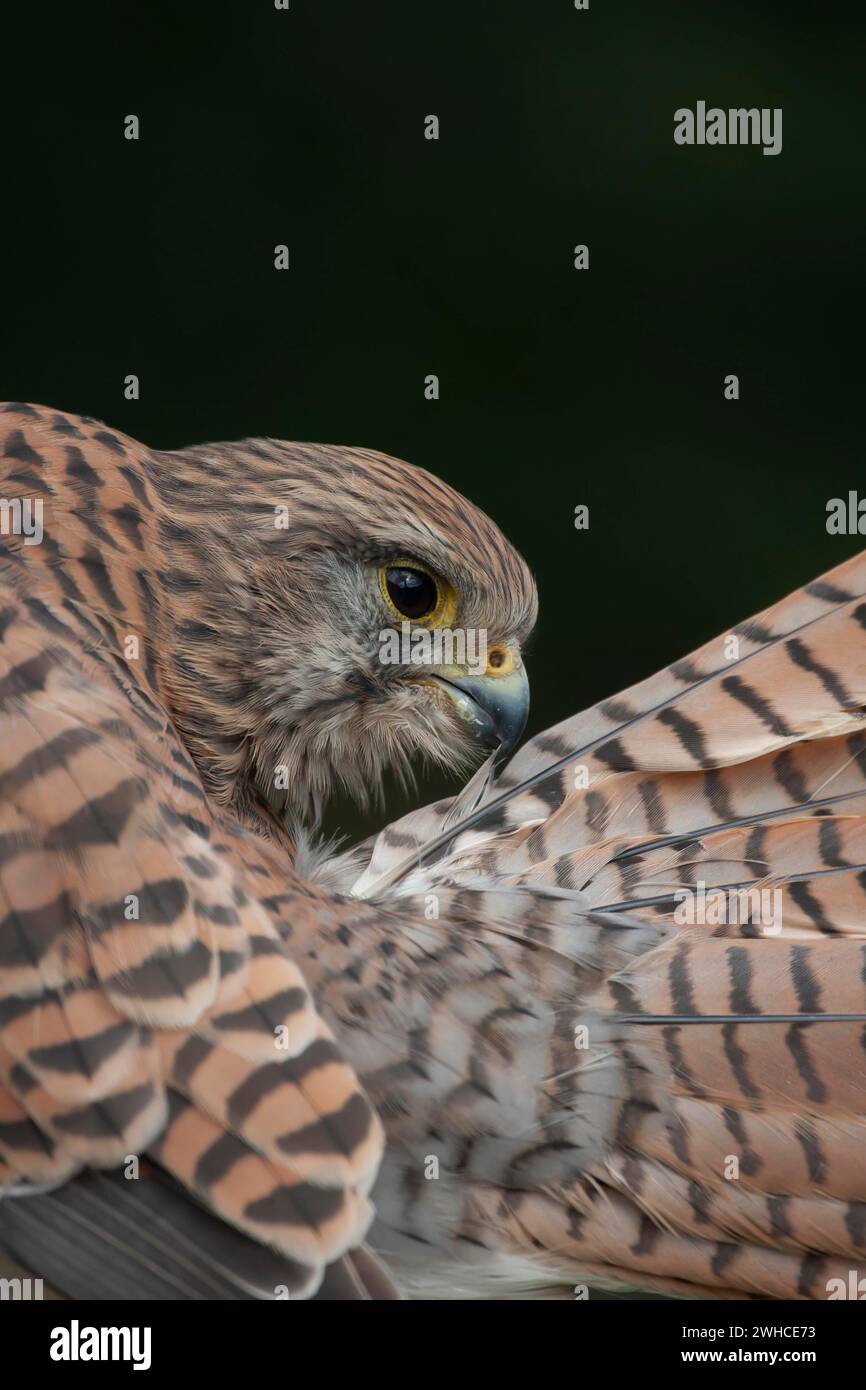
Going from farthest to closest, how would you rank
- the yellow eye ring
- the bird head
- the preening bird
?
the yellow eye ring
the bird head
the preening bird

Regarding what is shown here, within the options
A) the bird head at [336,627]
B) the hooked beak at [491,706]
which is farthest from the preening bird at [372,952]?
the hooked beak at [491,706]

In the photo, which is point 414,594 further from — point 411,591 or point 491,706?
point 491,706

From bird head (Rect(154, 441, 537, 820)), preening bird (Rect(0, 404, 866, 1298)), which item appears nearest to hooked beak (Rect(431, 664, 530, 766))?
bird head (Rect(154, 441, 537, 820))

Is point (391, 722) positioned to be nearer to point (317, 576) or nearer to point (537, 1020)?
point (317, 576)

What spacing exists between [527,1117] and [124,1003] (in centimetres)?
41

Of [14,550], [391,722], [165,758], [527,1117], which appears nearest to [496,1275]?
[527,1117]

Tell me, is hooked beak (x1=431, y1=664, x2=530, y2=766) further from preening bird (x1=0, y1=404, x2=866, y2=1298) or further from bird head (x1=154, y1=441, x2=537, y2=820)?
preening bird (x1=0, y1=404, x2=866, y2=1298)

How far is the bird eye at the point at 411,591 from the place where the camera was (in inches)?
76.7

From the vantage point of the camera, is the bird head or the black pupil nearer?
the bird head

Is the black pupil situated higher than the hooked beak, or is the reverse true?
the black pupil

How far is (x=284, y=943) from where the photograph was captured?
60.1 inches

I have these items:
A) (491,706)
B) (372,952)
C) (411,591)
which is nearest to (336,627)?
(411,591)

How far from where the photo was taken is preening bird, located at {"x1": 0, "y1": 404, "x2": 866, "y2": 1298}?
→ 4.58 feet

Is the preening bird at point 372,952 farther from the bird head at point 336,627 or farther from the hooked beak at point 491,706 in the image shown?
the hooked beak at point 491,706
